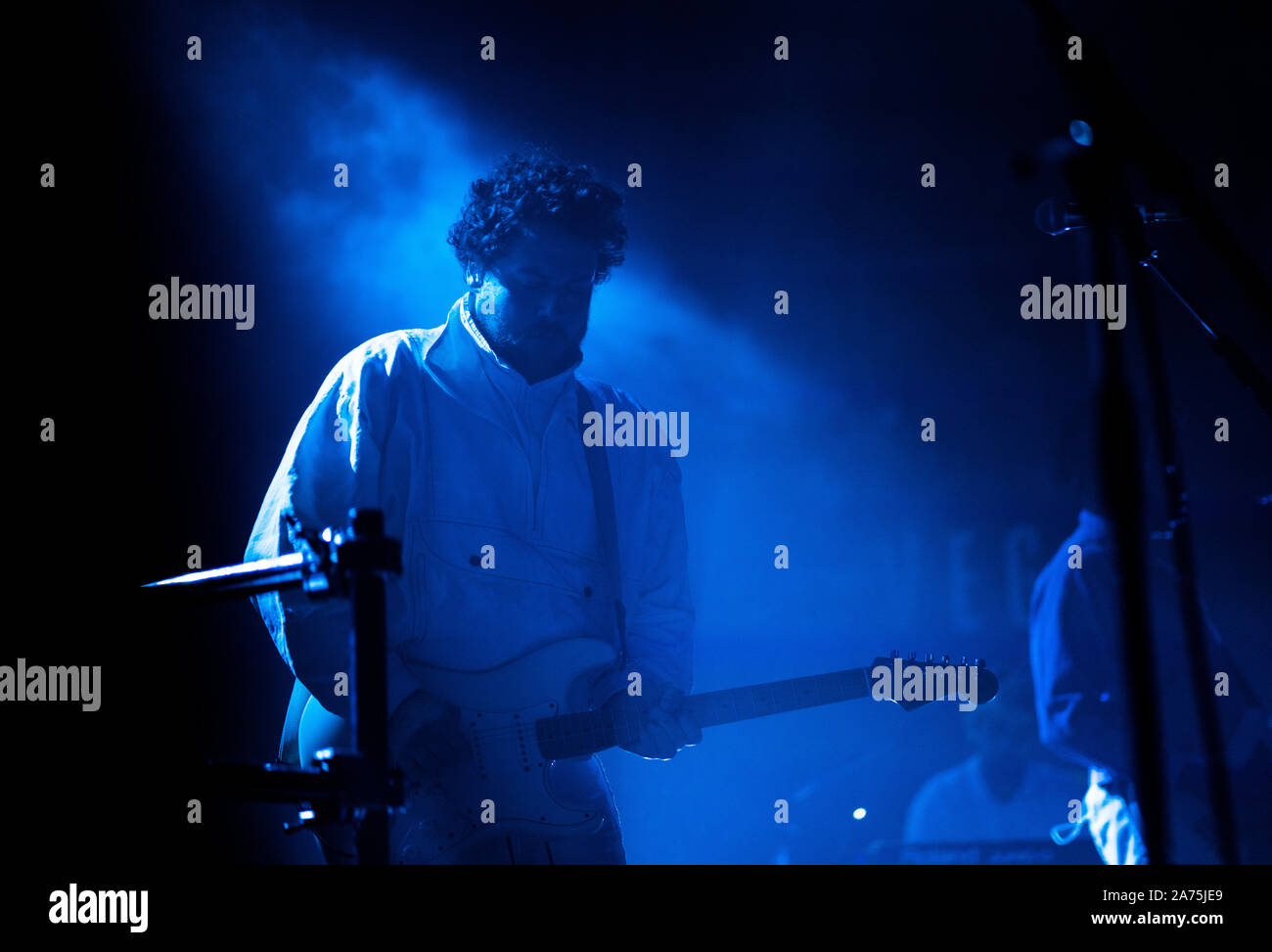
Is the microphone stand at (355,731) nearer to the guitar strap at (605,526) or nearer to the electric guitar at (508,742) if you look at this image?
the electric guitar at (508,742)

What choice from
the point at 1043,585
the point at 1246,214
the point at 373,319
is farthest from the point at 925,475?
the point at 373,319

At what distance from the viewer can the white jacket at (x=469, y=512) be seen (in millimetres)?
2510

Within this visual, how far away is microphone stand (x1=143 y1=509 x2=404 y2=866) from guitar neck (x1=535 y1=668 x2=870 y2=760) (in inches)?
39.5

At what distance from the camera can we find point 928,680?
2.96m

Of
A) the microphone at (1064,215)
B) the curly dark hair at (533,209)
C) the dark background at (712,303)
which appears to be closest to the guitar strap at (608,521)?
the curly dark hair at (533,209)

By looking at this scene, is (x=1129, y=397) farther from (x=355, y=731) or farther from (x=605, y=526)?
(x=605, y=526)

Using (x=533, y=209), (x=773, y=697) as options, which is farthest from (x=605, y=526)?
(x=533, y=209)

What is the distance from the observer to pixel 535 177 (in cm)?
304

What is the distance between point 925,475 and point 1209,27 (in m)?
1.83

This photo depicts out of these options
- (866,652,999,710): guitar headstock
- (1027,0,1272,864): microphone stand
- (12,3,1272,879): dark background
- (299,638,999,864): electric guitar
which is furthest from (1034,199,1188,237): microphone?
(299,638,999,864): electric guitar

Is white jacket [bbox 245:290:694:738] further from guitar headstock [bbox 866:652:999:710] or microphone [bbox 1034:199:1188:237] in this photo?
microphone [bbox 1034:199:1188:237]

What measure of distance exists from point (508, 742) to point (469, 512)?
55cm

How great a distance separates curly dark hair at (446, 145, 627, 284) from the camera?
2965 mm

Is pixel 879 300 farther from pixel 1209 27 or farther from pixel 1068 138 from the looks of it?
pixel 1068 138
